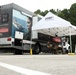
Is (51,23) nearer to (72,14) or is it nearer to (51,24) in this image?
(51,24)

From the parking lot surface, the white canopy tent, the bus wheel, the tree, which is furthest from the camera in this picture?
the tree

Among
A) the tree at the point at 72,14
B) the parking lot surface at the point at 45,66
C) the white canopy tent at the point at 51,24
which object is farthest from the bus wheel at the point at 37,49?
the tree at the point at 72,14

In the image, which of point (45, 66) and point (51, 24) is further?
point (51, 24)

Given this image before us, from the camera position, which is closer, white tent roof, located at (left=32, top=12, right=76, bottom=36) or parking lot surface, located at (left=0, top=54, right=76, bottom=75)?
parking lot surface, located at (left=0, top=54, right=76, bottom=75)

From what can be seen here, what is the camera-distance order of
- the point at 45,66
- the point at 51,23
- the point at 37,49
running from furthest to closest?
the point at 37,49 → the point at 51,23 → the point at 45,66

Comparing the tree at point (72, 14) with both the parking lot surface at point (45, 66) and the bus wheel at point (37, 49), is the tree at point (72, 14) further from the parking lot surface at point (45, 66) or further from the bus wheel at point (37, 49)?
the parking lot surface at point (45, 66)

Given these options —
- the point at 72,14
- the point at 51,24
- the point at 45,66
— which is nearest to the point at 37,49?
the point at 51,24

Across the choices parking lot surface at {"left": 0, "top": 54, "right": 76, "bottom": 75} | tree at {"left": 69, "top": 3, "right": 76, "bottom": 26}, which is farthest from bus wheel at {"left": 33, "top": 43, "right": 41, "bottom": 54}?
tree at {"left": 69, "top": 3, "right": 76, "bottom": 26}

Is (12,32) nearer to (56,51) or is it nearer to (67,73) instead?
(56,51)

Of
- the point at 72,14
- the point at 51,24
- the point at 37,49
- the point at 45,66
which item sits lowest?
the point at 45,66

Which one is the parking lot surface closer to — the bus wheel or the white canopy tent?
the white canopy tent

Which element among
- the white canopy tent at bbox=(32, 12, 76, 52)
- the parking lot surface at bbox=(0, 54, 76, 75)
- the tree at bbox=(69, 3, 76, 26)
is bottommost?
the parking lot surface at bbox=(0, 54, 76, 75)

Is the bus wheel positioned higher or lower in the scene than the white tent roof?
lower

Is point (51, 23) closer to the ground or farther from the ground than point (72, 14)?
closer to the ground
